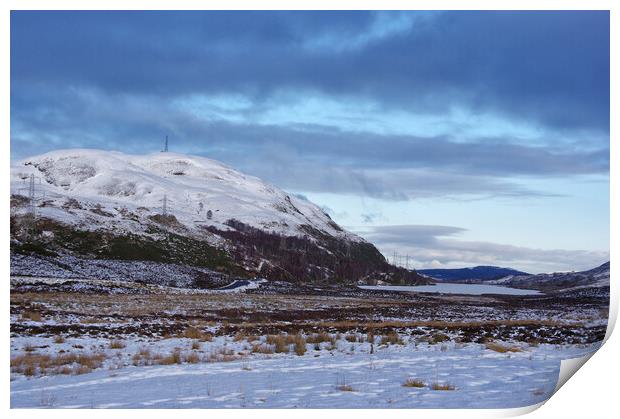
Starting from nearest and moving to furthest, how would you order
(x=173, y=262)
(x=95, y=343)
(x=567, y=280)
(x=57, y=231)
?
1. (x=95, y=343)
2. (x=57, y=231)
3. (x=173, y=262)
4. (x=567, y=280)

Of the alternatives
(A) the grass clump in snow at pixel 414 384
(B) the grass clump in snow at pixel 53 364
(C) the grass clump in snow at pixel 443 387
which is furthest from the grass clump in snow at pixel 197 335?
(C) the grass clump in snow at pixel 443 387

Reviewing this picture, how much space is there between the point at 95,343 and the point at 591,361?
35.9 feet

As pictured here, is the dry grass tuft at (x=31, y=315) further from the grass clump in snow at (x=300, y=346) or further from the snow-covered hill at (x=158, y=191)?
the snow-covered hill at (x=158, y=191)

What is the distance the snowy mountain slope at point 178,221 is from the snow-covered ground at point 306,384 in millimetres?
8819

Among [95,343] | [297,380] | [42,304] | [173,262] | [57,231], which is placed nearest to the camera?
[297,380]

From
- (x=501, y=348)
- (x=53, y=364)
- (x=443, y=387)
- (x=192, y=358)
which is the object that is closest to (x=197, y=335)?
(x=192, y=358)

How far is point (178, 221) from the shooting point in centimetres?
5172

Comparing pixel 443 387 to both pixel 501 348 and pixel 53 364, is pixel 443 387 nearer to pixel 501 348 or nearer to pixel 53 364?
pixel 501 348

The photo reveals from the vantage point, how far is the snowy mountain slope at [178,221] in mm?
27031

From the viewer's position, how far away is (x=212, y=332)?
51.2 feet
